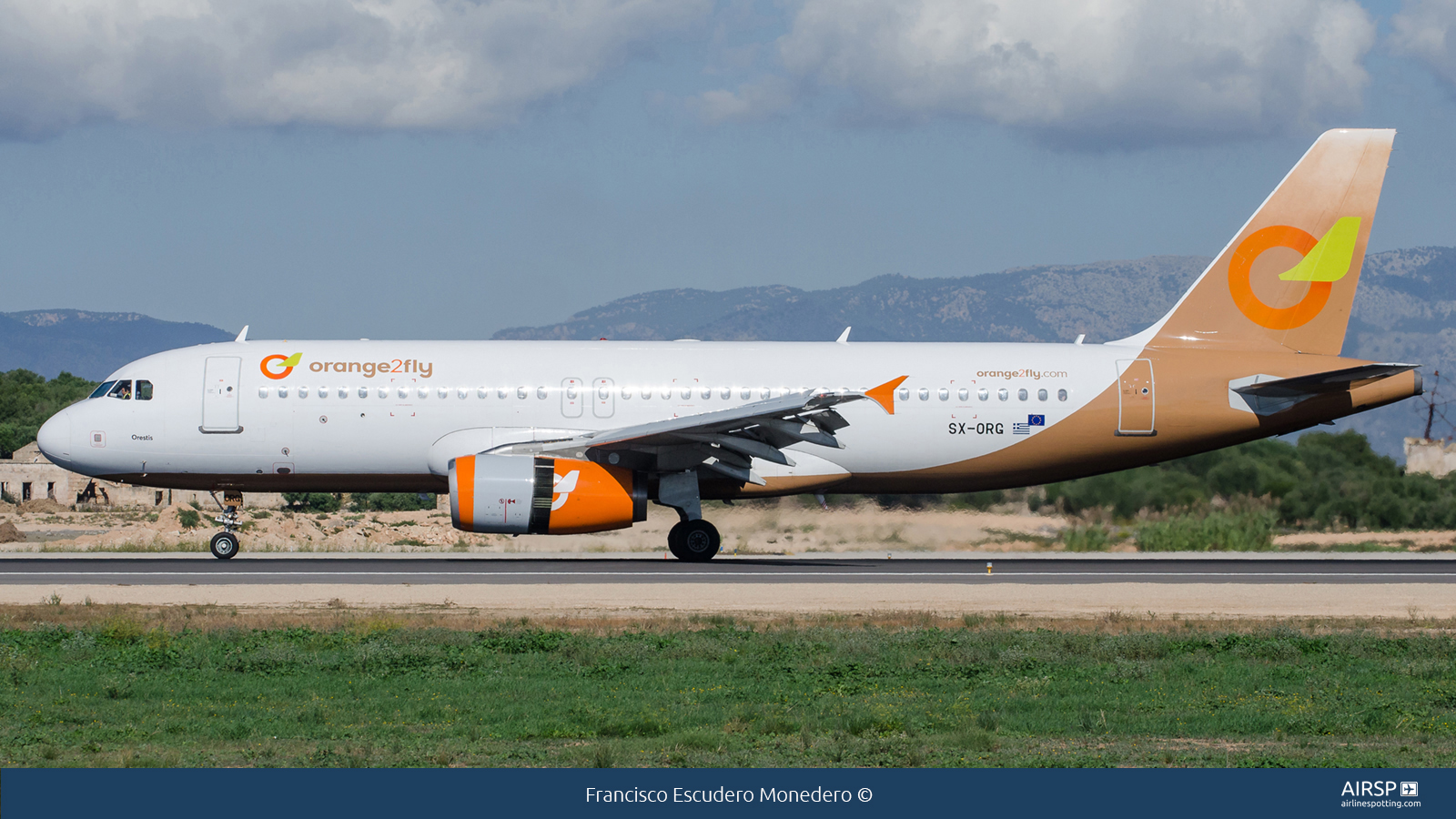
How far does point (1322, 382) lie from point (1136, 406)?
3.23 metres

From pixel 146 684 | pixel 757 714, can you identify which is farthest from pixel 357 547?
pixel 757 714

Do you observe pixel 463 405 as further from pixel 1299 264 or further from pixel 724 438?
pixel 1299 264

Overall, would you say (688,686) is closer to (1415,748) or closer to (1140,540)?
(1415,748)

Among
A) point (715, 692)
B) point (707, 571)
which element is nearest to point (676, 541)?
point (707, 571)

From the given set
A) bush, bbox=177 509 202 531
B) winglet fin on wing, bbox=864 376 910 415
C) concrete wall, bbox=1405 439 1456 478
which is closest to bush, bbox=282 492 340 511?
bush, bbox=177 509 202 531

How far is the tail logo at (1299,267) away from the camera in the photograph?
26.0 metres

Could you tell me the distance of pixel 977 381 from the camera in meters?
25.3

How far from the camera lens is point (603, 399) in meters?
24.5

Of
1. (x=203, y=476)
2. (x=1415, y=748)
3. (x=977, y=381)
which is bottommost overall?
(x=1415, y=748)

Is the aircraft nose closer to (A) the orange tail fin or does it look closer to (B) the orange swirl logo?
(B) the orange swirl logo

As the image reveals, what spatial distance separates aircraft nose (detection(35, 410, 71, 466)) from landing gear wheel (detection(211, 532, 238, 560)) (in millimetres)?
2947

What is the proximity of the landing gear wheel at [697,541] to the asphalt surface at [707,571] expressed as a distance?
0.33 m

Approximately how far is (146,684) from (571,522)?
10.4 m

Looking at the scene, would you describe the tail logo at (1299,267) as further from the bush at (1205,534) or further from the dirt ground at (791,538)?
the dirt ground at (791,538)
